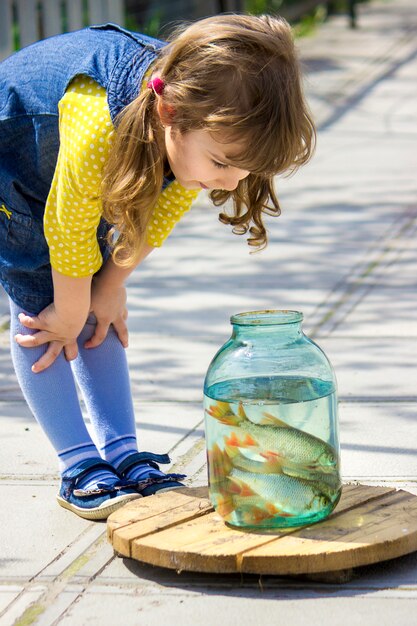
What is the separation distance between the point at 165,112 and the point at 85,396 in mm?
980

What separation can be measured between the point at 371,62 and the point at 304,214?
16.7ft

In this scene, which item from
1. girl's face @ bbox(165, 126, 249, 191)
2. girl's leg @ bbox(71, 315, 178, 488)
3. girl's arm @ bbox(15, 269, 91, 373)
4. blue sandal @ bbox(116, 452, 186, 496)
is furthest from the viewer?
girl's leg @ bbox(71, 315, 178, 488)

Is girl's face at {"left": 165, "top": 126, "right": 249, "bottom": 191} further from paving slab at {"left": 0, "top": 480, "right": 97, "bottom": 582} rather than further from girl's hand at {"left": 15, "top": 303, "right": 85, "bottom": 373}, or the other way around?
paving slab at {"left": 0, "top": 480, "right": 97, "bottom": 582}

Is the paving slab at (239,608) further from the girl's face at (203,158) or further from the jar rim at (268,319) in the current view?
the girl's face at (203,158)

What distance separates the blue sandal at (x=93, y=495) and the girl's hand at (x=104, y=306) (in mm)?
344

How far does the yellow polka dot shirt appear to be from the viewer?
2605 millimetres

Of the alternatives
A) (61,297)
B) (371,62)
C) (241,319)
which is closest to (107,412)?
(61,297)

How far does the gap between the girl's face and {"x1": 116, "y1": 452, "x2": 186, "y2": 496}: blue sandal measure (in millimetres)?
839

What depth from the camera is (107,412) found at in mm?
3170

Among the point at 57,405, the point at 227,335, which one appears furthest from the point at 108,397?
the point at 227,335

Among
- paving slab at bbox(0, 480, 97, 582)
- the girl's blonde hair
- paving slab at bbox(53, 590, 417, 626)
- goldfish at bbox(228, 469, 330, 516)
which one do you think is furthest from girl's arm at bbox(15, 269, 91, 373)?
paving slab at bbox(53, 590, 417, 626)

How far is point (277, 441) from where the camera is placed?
2.62 metres

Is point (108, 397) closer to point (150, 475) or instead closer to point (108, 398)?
point (108, 398)

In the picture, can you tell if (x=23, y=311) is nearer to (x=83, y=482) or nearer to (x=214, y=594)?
(x=83, y=482)
